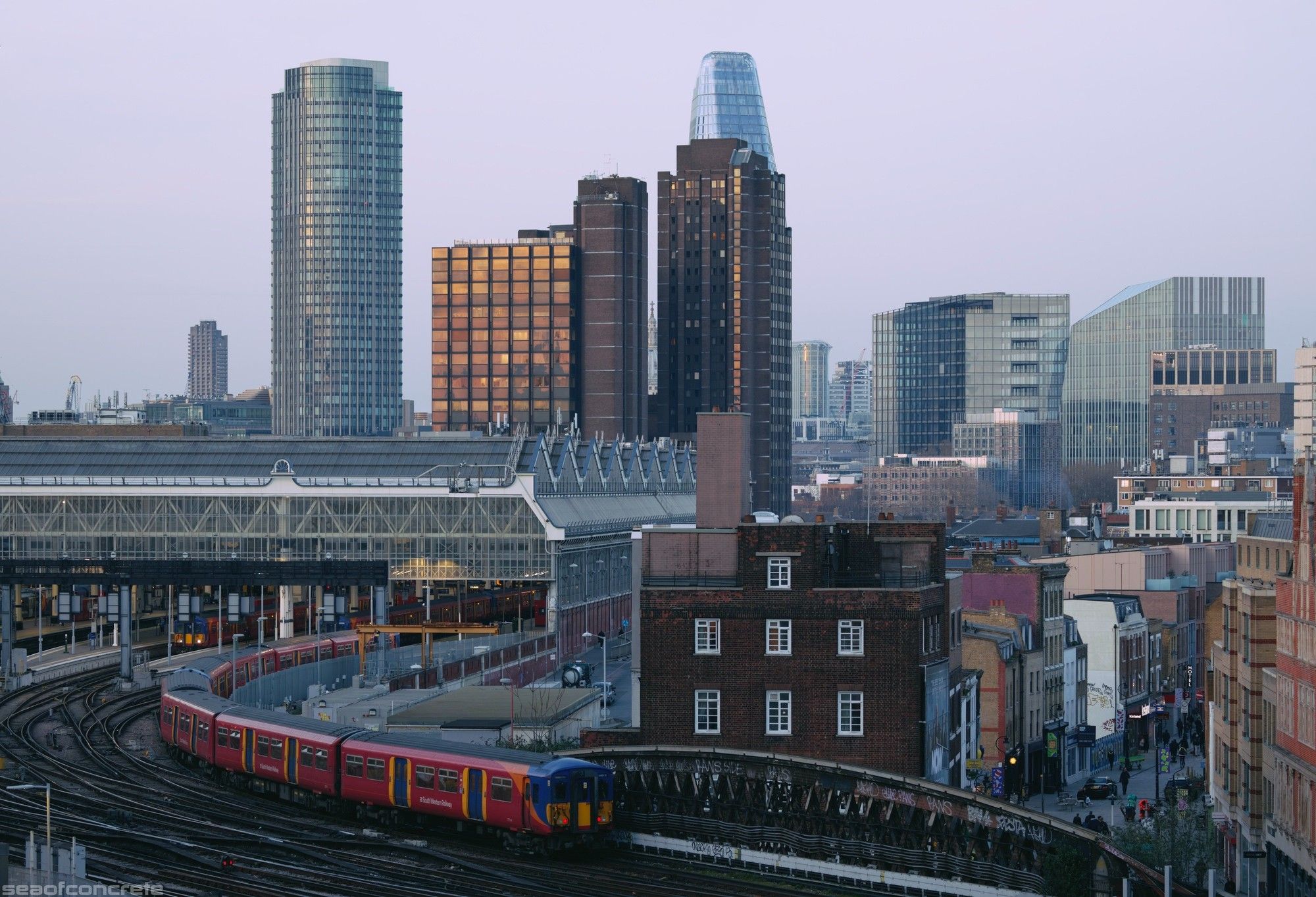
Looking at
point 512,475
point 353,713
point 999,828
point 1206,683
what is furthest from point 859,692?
point 512,475

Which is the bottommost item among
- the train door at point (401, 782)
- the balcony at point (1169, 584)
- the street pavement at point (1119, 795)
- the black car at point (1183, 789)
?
the street pavement at point (1119, 795)

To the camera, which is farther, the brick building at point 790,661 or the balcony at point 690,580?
the balcony at point 690,580

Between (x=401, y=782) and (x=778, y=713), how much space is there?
14.2 metres

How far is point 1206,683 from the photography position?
10719 cm

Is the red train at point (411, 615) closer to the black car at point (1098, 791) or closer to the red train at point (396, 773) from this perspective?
the red train at point (396, 773)

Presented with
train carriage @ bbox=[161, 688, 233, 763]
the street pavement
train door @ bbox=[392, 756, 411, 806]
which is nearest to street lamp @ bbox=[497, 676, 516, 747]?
train door @ bbox=[392, 756, 411, 806]

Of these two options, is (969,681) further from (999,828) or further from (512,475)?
(512,475)

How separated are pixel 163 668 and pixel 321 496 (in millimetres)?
28505

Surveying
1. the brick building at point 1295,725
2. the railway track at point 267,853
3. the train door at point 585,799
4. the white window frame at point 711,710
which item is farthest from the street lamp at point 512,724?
the brick building at point 1295,725

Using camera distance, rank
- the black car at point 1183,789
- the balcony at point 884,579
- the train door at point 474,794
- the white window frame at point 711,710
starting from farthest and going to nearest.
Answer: the black car at point 1183,789 < the balcony at point 884,579 < the white window frame at point 711,710 < the train door at point 474,794

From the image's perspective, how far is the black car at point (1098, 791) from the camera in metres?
102

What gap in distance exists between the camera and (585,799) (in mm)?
68125

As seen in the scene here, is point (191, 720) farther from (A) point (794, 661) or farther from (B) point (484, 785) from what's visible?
(A) point (794, 661)

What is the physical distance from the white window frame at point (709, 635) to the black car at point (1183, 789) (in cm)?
2724
